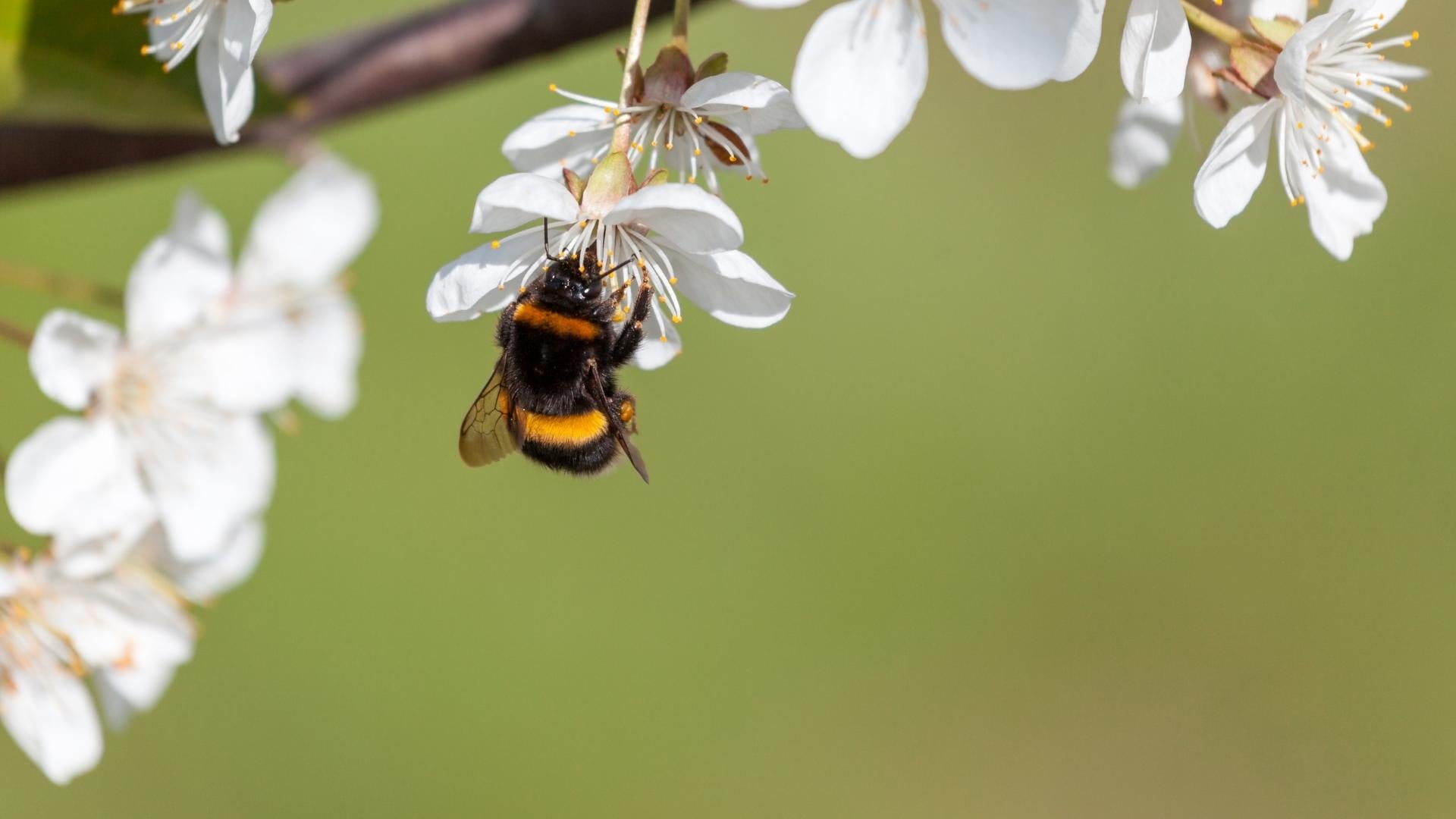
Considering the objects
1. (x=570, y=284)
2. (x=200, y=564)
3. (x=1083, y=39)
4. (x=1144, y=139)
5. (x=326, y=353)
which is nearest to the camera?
(x=1083, y=39)

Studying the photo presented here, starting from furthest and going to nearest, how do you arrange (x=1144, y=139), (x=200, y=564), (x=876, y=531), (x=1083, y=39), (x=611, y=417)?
(x=876, y=531) → (x=200, y=564) → (x=1144, y=139) → (x=611, y=417) → (x=1083, y=39)

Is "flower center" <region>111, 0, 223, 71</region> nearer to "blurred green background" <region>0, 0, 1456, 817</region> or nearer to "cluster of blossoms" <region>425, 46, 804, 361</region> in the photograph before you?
"cluster of blossoms" <region>425, 46, 804, 361</region>

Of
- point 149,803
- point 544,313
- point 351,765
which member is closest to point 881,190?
point 351,765

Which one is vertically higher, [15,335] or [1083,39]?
[1083,39]

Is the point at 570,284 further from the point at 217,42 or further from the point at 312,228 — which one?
the point at 312,228

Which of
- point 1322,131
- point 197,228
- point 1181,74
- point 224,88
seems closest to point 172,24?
point 224,88

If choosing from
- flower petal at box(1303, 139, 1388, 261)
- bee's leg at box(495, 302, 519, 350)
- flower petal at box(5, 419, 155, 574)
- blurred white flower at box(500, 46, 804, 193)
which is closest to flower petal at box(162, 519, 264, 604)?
flower petal at box(5, 419, 155, 574)
